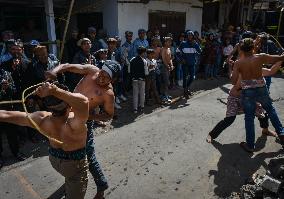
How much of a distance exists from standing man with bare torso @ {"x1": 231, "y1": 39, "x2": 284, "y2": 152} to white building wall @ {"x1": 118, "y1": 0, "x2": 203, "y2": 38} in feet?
18.7

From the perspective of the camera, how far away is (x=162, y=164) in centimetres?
575

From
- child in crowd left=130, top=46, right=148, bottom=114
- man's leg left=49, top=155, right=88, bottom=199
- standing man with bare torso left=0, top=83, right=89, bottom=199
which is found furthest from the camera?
child in crowd left=130, top=46, right=148, bottom=114

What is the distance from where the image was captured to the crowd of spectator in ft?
21.1

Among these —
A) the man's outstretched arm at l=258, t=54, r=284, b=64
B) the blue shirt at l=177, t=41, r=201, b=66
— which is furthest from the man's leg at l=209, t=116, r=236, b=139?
the blue shirt at l=177, t=41, r=201, b=66

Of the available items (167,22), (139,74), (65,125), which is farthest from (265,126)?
(167,22)

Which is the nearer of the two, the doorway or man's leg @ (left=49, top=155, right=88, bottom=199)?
man's leg @ (left=49, top=155, right=88, bottom=199)

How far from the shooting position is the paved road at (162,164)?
194 inches

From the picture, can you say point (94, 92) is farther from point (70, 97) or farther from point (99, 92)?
point (70, 97)

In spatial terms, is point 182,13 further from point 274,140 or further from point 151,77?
point 274,140

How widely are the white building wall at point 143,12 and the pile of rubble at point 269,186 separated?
23.4ft

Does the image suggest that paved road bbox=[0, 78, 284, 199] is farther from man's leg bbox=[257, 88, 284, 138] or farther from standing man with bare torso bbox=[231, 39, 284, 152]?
standing man with bare torso bbox=[231, 39, 284, 152]

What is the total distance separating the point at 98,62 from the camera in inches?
316

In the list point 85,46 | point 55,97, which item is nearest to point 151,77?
point 85,46

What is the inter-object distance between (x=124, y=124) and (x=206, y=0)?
8.54 metres
